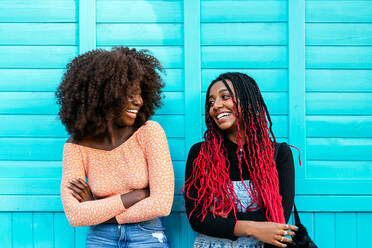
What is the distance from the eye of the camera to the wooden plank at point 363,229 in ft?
7.63

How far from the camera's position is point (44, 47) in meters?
2.42

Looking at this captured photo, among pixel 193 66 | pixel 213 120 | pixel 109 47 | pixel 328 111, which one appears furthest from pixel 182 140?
pixel 328 111

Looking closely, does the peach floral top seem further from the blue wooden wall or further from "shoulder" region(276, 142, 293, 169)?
"shoulder" region(276, 142, 293, 169)

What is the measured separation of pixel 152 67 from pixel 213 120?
0.52 meters

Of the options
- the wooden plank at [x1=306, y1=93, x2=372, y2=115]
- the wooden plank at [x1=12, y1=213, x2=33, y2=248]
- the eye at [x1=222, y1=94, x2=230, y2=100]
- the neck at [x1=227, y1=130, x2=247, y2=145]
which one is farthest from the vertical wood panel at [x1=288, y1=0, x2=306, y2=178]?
the wooden plank at [x1=12, y1=213, x2=33, y2=248]

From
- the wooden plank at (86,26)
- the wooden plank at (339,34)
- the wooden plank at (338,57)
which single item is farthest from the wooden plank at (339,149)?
the wooden plank at (86,26)

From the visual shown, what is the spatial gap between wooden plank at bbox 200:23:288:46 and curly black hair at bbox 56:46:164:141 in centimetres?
68

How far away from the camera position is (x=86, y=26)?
2.37m

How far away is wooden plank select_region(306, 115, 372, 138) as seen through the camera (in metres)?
2.34

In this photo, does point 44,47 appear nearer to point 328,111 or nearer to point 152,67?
point 152,67

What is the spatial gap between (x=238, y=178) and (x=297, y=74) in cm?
93

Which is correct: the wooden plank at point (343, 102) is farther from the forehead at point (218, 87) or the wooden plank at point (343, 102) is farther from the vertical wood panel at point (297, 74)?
the forehead at point (218, 87)

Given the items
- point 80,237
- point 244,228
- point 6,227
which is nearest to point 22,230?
point 6,227

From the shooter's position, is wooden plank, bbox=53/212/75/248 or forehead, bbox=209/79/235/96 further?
wooden plank, bbox=53/212/75/248
